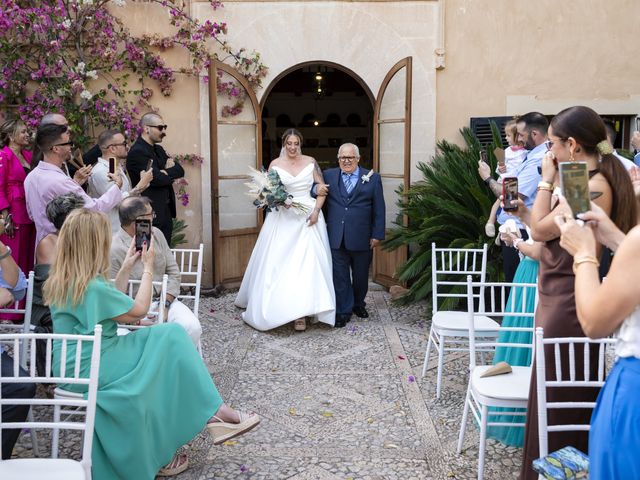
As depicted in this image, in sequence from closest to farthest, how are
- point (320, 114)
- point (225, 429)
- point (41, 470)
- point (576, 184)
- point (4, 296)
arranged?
point (576, 184) < point (41, 470) < point (4, 296) < point (225, 429) < point (320, 114)

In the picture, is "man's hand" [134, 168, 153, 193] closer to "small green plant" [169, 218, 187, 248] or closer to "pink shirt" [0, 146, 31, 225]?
"pink shirt" [0, 146, 31, 225]

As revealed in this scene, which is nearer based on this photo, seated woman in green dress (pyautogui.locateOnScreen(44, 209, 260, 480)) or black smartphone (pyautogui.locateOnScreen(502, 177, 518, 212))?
seated woman in green dress (pyautogui.locateOnScreen(44, 209, 260, 480))

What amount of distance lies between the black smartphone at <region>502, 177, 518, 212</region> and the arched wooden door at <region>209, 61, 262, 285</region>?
14.8 ft

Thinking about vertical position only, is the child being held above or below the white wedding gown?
above

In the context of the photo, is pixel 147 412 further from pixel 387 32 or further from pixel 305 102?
pixel 305 102

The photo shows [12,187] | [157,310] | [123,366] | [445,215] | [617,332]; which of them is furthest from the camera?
[445,215]

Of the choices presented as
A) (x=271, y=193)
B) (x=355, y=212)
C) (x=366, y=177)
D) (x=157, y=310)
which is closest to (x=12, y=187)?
(x=157, y=310)

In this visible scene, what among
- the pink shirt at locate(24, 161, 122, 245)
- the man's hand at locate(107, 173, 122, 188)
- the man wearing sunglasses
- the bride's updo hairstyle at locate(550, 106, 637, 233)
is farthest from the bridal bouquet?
the bride's updo hairstyle at locate(550, 106, 637, 233)

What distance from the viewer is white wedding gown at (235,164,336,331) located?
6.03 metres

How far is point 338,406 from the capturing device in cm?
432

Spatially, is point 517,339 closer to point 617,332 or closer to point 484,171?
point 617,332

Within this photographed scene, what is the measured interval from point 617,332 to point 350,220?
4522mm

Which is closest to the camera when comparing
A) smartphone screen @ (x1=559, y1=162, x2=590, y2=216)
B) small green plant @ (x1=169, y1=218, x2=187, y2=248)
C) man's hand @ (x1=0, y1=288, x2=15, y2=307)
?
smartphone screen @ (x1=559, y1=162, x2=590, y2=216)

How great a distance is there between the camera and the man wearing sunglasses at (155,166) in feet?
19.5
